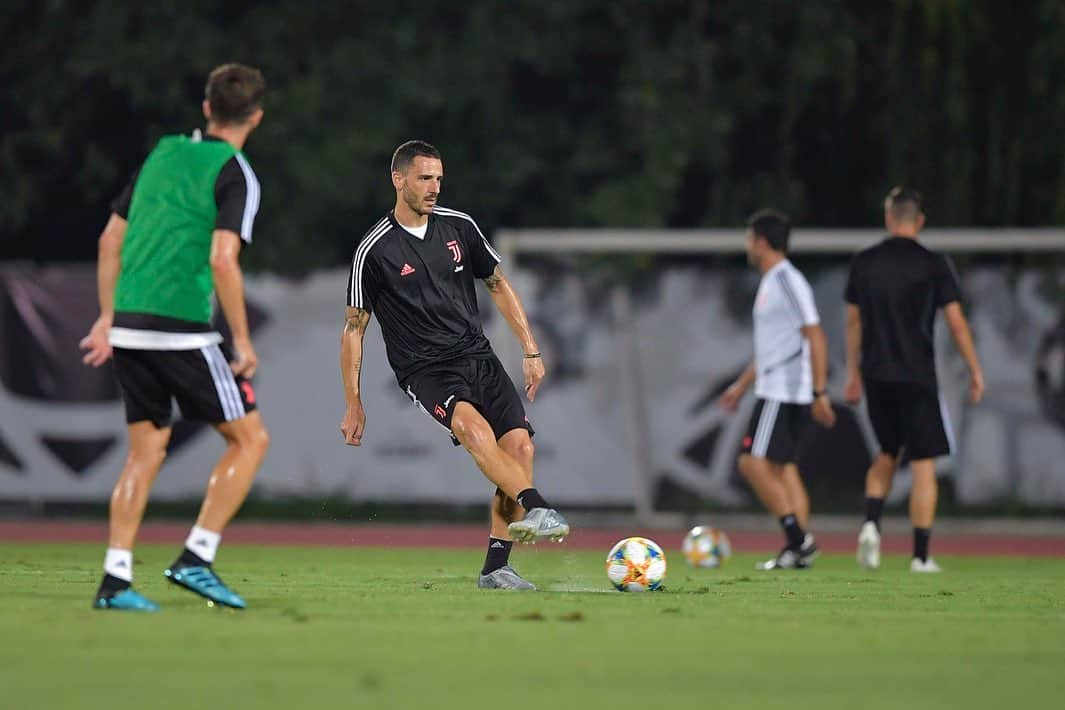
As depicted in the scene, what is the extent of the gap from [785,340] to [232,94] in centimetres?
605

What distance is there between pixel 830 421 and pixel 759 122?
8459mm

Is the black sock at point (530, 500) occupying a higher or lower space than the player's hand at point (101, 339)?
lower

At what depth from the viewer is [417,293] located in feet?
31.0

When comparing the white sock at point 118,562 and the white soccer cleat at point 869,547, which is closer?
the white sock at point 118,562

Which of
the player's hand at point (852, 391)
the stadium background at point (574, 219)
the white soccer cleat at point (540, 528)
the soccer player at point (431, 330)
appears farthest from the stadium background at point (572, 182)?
the white soccer cleat at point (540, 528)

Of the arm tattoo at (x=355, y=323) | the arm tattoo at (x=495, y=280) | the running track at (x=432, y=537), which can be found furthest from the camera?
the running track at (x=432, y=537)

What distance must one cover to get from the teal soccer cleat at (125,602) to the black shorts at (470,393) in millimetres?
2150

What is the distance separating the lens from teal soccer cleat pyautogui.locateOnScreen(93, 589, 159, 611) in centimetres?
751

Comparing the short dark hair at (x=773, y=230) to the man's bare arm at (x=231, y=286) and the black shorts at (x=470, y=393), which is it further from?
the man's bare arm at (x=231, y=286)

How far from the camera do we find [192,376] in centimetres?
752

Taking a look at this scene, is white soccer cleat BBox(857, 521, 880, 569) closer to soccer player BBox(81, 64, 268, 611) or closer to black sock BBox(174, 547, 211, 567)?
soccer player BBox(81, 64, 268, 611)

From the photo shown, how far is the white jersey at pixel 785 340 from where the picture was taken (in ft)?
41.7

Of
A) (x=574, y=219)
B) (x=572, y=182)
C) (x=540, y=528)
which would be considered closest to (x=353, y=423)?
(x=540, y=528)

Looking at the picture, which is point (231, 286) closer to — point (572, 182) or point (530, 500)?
point (530, 500)
